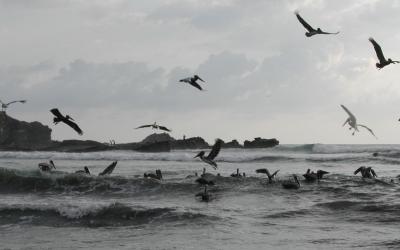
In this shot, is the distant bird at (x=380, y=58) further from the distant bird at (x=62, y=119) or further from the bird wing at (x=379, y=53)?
the distant bird at (x=62, y=119)

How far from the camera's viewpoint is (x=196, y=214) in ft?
49.3

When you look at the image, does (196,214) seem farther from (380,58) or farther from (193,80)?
(380,58)

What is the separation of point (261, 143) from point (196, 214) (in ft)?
177

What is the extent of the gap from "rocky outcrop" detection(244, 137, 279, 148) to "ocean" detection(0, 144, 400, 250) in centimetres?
4430

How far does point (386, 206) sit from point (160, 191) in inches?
304

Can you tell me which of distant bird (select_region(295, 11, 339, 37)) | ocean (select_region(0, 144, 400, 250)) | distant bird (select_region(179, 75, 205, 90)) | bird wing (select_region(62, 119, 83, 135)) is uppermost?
distant bird (select_region(295, 11, 339, 37))

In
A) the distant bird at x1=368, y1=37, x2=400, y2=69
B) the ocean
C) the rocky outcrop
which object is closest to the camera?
the distant bird at x1=368, y1=37, x2=400, y2=69

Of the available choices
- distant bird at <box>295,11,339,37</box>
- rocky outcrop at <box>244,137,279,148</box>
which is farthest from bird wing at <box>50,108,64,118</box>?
rocky outcrop at <box>244,137,279,148</box>

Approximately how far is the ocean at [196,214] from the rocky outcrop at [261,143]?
44.3 metres

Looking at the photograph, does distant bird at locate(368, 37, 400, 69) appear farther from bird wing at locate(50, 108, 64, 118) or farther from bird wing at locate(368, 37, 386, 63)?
bird wing at locate(50, 108, 64, 118)

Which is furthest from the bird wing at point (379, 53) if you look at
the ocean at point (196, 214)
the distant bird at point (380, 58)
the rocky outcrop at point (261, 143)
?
the rocky outcrop at point (261, 143)

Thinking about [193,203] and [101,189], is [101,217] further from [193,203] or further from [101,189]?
[101,189]

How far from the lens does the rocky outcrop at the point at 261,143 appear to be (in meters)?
67.8

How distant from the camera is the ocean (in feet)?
40.5
